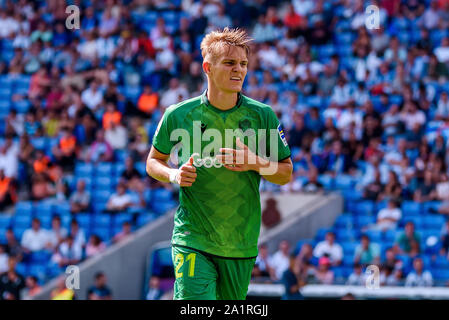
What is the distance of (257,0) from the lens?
63.5 feet

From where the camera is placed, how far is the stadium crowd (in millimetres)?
14211

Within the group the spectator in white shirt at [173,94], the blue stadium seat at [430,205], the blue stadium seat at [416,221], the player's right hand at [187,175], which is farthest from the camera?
the spectator in white shirt at [173,94]

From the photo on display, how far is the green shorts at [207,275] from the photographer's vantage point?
213 inches

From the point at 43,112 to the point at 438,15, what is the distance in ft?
27.8

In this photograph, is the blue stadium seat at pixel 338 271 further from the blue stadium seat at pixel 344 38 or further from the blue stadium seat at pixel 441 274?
the blue stadium seat at pixel 344 38

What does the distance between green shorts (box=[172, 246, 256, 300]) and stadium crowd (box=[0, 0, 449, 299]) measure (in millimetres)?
6408

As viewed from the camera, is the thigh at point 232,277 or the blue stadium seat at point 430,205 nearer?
the thigh at point 232,277

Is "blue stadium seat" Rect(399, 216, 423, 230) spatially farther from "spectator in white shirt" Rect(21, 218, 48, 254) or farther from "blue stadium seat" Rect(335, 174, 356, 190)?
"spectator in white shirt" Rect(21, 218, 48, 254)

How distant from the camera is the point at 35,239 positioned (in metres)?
15.2

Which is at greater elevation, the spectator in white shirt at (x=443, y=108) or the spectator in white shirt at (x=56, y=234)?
the spectator in white shirt at (x=443, y=108)

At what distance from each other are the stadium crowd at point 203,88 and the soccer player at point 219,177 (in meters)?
6.46

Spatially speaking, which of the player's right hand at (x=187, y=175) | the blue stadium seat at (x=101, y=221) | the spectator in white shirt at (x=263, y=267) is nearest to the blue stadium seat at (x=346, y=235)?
the spectator in white shirt at (x=263, y=267)

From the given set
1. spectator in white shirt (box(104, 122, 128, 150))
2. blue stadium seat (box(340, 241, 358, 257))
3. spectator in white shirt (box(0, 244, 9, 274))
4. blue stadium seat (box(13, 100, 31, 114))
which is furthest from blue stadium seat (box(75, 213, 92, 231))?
blue stadium seat (box(340, 241, 358, 257))

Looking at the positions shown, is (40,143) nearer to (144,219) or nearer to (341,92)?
(144,219)
